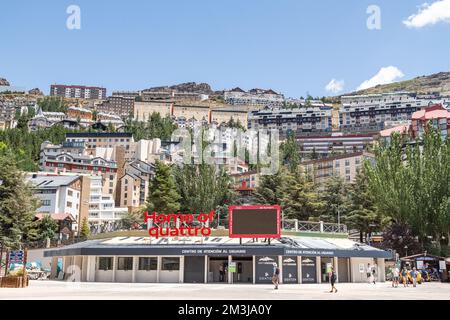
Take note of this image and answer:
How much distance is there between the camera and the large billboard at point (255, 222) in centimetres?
4075

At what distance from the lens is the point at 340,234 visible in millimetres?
48312

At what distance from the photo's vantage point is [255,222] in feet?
135

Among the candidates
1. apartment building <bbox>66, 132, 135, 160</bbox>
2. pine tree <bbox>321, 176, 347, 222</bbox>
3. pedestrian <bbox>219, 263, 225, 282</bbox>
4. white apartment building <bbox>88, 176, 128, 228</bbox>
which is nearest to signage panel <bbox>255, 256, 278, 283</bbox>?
pedestrian <bbox>219, 263, 225, 282</bbox>

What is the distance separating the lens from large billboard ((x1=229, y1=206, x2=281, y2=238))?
1604 inches

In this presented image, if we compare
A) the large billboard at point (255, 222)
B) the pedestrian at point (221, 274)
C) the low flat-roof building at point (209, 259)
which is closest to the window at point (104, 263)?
the low flat-roof building at point (209, 259)

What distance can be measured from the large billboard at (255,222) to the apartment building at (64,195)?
65.3 metres

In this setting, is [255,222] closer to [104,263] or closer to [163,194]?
[104,263]

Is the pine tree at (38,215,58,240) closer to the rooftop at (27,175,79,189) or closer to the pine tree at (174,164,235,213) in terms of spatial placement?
the pine tree at (174,164,235,213)

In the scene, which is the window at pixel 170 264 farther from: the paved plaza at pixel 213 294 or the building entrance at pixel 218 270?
the paved plaza at pixel 213 294

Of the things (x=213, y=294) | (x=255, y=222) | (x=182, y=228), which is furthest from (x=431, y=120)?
(x=213, y=294)

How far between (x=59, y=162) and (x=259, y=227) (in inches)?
4773

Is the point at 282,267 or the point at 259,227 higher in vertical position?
the point at 259,227
